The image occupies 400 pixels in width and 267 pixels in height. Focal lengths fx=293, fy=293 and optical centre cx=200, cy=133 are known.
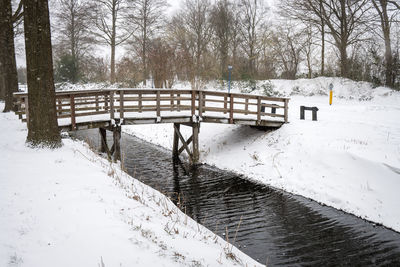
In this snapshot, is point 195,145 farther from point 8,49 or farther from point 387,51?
point 387,51

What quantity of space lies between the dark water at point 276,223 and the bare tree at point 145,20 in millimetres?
25961


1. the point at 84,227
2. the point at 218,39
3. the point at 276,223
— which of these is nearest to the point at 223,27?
the point at 218,39

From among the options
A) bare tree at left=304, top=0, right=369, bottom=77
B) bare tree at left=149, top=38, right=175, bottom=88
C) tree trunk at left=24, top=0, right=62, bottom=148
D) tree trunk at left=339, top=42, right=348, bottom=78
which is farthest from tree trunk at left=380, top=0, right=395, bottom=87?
tree trunk at left=24, top=0, right=62, bottom=148

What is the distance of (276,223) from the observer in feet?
25.2

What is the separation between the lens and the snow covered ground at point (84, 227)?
3898mm

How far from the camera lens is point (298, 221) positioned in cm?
783

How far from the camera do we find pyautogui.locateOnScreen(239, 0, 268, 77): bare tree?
122 ft

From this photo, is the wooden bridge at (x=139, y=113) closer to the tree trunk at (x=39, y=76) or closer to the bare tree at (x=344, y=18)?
the tree trunk at (x=39, y=76)

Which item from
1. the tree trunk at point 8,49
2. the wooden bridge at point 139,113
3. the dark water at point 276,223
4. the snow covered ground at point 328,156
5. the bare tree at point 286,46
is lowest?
the dark water at point 276,223

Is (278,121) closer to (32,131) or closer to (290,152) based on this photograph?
(290,152)

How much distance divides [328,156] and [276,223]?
4.21m

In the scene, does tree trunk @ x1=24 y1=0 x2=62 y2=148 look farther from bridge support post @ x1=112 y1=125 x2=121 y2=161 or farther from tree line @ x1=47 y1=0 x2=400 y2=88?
tree line @ x1=47 y1=0 x2=400 y2=88

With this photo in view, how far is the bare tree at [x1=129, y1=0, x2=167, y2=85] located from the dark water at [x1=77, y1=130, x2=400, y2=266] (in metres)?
26.0

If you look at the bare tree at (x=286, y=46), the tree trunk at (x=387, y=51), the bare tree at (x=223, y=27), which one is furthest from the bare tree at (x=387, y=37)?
the bare tree at (x=223, y=27)
